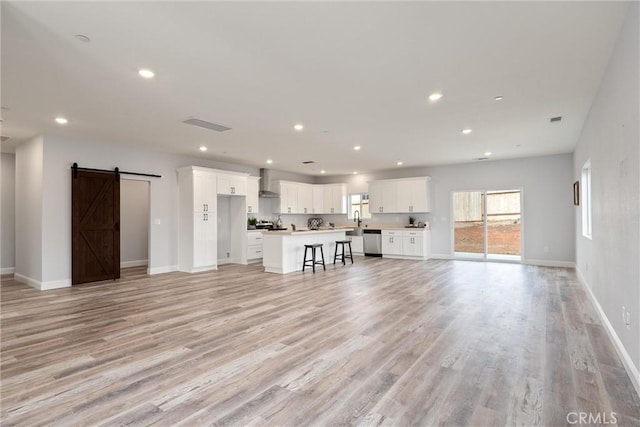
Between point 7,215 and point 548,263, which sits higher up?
point 7,215

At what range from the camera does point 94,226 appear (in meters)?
6.47

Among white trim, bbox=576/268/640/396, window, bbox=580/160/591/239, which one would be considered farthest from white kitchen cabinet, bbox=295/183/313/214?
white trim, bbox=576/268/640/396

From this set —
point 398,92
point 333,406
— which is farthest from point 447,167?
point 333,406

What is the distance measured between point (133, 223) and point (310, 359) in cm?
780

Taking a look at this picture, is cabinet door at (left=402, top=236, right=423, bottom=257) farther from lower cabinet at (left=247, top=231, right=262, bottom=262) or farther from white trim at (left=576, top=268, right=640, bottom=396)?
white trim at (left=576, top=268, right=640, bottom=396)

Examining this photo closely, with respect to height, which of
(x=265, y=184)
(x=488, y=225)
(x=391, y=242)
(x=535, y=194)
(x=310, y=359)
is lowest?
(x=310, y=359)

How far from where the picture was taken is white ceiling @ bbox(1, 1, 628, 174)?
2494 mm

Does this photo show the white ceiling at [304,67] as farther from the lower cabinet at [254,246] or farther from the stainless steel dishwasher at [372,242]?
the stainless steel dishwasher at [372,242]

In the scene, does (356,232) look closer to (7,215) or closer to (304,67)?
(304,67)

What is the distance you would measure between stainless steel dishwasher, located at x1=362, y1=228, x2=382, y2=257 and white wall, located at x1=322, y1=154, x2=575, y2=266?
173 cm

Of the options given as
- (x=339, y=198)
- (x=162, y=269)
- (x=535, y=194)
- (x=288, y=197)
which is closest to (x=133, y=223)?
(x=162, y=269)

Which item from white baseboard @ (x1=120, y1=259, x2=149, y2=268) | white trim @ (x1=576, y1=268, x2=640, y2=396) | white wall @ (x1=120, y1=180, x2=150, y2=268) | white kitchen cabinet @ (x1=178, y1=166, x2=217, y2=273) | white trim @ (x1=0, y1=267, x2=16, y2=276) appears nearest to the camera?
white trim @ (x1=576, y1=268, x2=640, y2=396)

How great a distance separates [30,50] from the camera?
3000mm

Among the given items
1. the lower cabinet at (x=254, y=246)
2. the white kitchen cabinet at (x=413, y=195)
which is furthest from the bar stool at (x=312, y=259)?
the white kitchen cabinet at (x=413, y=195)
